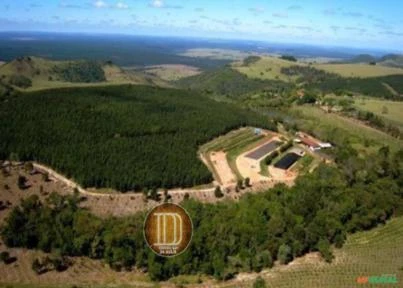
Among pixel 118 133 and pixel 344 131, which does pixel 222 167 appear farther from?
pixel 344 131

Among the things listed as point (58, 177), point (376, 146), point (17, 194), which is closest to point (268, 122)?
point (376, 146)

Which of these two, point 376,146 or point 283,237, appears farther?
point 376,146

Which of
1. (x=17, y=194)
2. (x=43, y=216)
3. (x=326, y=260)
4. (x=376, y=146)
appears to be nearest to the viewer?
(x=326, y=260)

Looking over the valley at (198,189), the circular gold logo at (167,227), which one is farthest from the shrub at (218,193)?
the circular gold logo at (167,227)

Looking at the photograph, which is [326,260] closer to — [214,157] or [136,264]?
[136,264]

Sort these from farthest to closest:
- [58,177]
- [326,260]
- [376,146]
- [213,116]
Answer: [213,116] → [376,146] → [58,177] → [326,260]

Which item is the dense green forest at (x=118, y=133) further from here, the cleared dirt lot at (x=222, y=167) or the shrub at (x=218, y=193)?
the shrub at (x=218, y=193)

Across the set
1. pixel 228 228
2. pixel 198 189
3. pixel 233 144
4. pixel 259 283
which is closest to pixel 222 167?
pixel 198 189
